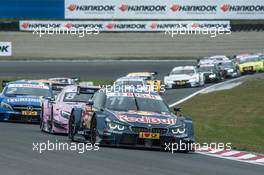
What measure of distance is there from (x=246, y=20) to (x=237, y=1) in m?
1.98

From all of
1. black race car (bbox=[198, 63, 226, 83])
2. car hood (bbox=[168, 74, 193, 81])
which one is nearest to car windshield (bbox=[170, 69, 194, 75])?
car hood (bbox=[168, 74, 193, 81])

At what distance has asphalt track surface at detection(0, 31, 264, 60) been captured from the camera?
6053 cm

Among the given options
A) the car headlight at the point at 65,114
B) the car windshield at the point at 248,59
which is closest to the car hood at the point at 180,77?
the car windshield at the point at 248,59

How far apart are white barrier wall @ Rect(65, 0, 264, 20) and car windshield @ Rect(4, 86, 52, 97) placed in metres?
35.5

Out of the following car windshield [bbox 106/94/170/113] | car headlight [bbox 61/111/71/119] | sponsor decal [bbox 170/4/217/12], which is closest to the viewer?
car windshield [bbox 106/94/170/113]

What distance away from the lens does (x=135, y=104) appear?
17219 mm

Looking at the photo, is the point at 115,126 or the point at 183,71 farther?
the point at 183,71

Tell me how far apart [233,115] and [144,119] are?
42.3 ft

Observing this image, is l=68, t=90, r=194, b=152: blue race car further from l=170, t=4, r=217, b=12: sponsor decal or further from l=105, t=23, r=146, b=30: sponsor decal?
l=170, t=4, r=217, b=12: sponsor decal

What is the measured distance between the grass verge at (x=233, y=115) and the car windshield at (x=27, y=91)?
14.5ft

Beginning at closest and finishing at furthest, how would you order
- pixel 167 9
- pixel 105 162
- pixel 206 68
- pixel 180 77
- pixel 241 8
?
1. pixel 105 162
2. pixel 180 77
3. pixel 206 68
4. pixel 167 9
5. pixel 241 8

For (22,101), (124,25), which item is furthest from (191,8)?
(22,101)

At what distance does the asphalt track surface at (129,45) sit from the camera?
2383 inches

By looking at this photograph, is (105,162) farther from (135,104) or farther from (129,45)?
(129,45)
